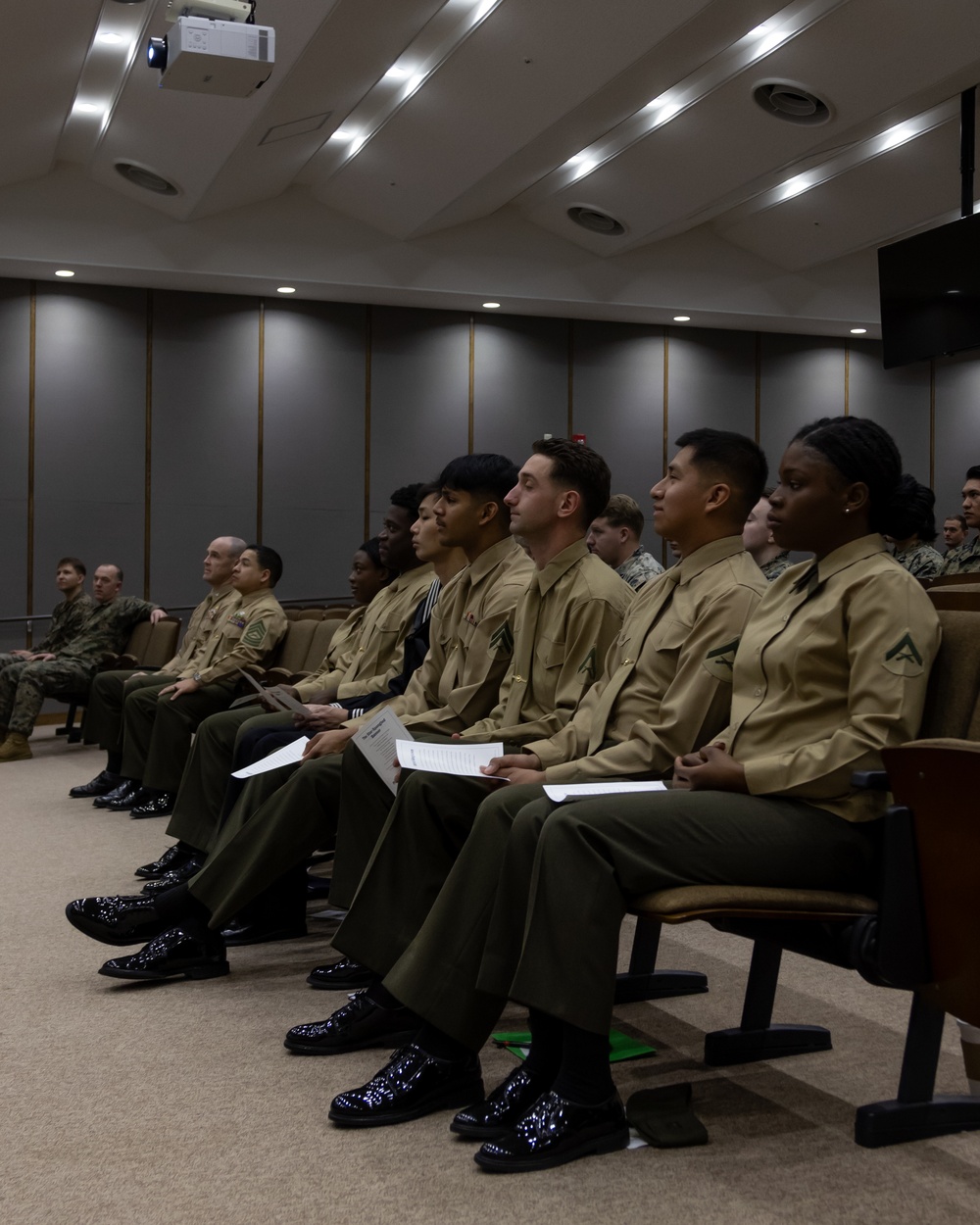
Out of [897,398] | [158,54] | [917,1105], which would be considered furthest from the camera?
[897,398]

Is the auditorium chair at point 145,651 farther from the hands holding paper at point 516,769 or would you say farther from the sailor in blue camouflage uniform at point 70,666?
the hands holding paper at point 516,769

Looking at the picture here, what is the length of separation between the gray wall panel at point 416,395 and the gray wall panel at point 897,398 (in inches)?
161

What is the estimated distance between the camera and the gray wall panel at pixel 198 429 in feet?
33.1

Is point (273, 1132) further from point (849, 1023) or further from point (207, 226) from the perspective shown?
point (207, 226)

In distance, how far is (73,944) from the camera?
3166 mm

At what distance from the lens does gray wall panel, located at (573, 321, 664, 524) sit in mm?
11148

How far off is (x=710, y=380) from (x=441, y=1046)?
33.3 feet

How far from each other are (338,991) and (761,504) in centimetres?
217

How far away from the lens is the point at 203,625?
5.87m

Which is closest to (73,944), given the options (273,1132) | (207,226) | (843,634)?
(273,1132)

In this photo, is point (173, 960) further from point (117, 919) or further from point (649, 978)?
point (649, 978)

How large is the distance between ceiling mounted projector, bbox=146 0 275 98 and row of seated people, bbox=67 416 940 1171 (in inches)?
119

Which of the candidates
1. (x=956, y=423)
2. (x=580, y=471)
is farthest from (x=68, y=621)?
(x=956, y=423)

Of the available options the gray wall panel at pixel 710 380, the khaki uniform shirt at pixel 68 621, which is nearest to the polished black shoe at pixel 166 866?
the khaki uniform shirt at pixel 68 621
